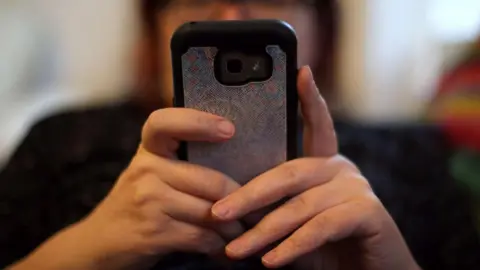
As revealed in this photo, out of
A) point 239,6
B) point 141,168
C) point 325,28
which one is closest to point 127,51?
point 325,28

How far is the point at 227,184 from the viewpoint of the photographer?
0.46m

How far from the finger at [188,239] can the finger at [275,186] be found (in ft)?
0.13

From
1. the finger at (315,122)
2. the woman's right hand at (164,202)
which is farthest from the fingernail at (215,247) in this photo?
the finger at (315,122)

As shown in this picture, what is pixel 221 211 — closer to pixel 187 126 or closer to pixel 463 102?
pixel 187 126

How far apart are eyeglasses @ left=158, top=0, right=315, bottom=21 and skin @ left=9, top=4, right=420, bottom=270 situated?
0.21m

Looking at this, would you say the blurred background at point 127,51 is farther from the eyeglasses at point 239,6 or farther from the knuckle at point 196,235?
the knuckle at point 196,235

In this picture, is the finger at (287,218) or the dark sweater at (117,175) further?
the dark sweater at (117,175)

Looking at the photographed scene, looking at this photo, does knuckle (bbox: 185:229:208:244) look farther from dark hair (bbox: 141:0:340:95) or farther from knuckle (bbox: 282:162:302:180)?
dark hair (bbox: 141:0:340:95)

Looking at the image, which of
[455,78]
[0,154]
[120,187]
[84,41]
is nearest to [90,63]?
[84,41]

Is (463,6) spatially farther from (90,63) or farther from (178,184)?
(178,184)

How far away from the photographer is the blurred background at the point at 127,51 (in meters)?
1.13

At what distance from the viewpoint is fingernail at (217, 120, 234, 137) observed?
0.43 metres

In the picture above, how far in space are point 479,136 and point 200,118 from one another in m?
0.55

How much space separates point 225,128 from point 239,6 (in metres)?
0.27
